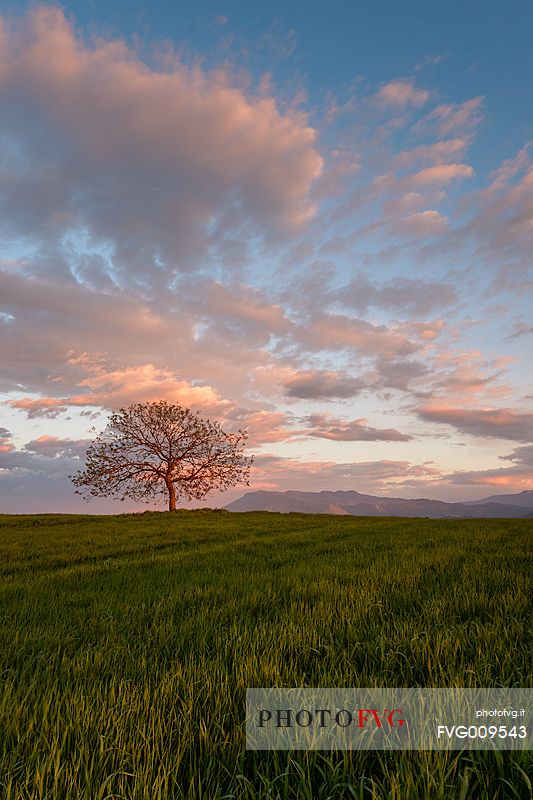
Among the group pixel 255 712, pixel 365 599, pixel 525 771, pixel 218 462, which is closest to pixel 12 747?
pixel 255 712

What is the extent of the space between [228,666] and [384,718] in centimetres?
157

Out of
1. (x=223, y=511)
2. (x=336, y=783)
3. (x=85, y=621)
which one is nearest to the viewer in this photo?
(x=336, y=783)

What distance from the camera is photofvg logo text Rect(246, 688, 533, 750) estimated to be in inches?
101

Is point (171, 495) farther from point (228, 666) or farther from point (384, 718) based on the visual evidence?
point (384, 718)

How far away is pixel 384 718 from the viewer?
2844mm

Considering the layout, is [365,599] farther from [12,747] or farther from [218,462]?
[218,462]

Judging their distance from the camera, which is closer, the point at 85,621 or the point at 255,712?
the point at 255,712

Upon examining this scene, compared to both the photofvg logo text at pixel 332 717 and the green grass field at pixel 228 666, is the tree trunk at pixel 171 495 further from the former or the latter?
the photofvg logo text at pixel 332 717

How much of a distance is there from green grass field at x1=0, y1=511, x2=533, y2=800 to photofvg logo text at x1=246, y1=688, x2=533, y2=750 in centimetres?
9

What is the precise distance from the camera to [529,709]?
2.85m

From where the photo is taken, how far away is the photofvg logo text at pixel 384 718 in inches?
101

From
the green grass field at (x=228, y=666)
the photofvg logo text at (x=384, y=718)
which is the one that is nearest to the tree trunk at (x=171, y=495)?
the green grass field at (x=228, y=666)

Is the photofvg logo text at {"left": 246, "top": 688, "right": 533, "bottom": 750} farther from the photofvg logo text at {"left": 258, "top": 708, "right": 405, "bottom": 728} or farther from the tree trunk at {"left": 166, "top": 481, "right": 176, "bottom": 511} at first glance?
the tree trunk at {"left": 166, "top": 481, "right": 176, "bottom": 511}

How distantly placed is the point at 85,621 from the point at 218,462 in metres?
40.9
